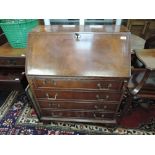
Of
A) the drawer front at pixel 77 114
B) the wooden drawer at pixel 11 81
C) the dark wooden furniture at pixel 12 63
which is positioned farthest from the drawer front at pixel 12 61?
the drawer front at pixel 77 114

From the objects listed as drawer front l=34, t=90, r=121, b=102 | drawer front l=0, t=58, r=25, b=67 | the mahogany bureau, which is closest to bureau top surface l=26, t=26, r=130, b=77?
the mahogany bureau

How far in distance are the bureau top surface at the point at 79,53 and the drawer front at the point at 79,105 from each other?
394 millimetres

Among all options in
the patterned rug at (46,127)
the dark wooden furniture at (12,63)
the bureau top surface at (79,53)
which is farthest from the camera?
the patterned rug at (46,127)

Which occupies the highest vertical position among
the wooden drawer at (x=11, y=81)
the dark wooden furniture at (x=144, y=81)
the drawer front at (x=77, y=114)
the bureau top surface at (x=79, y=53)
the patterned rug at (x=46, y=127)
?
the bureau top surface at (x=79, y=53)

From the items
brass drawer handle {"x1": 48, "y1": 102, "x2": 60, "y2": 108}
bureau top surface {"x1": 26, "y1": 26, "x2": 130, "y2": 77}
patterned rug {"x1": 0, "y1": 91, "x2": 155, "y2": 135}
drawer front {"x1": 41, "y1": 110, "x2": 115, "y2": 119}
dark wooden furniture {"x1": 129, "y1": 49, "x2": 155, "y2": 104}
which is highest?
bureau top surface {"x1": 26, "y1": 26, "x2": 130, "y2": 77}

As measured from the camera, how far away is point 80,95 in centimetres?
137

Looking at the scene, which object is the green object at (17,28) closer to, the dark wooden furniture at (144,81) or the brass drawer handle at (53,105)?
the brass drawer handle at (53,105)

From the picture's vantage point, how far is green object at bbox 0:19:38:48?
1.42 m

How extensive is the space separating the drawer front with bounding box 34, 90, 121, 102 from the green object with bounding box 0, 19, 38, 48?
0.64 metres

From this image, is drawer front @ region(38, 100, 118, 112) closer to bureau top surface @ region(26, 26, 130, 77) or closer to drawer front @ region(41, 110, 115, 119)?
drawer front @ region(41, 110, 115, 119)

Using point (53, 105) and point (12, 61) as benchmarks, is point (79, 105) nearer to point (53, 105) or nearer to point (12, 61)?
point (53, 105)

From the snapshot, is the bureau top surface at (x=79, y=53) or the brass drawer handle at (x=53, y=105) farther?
the brass drawer handle at (x=53, y=105)

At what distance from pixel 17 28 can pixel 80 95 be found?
37.2 inches

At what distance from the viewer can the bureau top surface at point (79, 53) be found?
3.91ft
